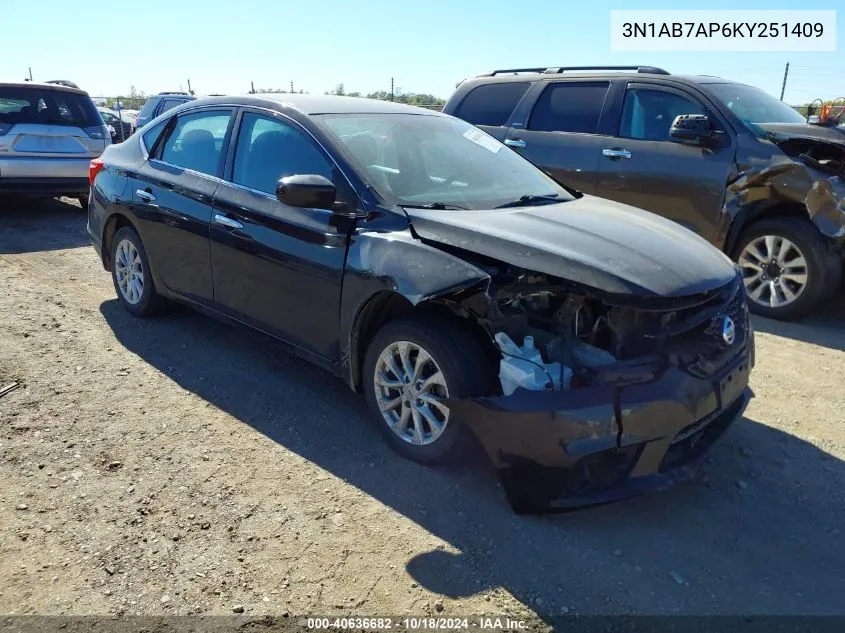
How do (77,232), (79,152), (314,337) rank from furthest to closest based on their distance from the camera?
1. (79,152)
2. (77,232)
3. (314,337)

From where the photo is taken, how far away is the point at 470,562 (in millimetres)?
2670

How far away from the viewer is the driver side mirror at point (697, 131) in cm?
583

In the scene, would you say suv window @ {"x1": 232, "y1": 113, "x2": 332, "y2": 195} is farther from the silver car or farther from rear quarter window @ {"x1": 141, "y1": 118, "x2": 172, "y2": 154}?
the silver car

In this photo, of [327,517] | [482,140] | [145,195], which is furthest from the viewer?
[145,195]

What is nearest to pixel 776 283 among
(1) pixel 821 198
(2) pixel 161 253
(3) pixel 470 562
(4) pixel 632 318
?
(1) pixel 821 198

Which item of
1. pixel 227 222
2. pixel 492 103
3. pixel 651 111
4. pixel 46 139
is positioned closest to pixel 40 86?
pixel 46 139

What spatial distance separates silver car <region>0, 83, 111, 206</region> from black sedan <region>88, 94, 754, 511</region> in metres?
5.48

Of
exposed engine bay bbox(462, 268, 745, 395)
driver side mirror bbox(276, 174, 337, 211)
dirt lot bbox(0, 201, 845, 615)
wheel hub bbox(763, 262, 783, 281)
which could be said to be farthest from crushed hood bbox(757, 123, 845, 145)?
driver side mirror bbox(276, 174, 337, 211)

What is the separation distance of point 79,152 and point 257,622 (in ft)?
28.3

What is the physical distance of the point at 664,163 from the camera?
20.1ft

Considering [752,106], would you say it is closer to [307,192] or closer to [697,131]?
[697,131]

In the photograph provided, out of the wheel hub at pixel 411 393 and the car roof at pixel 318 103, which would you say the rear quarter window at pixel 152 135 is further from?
the wheel hub at pixel 411 393

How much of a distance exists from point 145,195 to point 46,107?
18.6ft

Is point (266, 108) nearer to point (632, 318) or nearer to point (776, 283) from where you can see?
point (632, 318)
